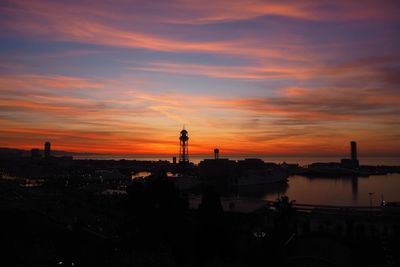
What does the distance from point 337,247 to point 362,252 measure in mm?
4489

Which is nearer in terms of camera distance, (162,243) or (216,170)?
(162,243)

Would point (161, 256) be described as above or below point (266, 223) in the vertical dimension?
above

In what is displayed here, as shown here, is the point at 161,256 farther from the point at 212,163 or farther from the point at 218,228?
the point at 212,163

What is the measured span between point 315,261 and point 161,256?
3.23 m

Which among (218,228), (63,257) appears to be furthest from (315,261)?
(63,257)

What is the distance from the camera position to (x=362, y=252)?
1560cm

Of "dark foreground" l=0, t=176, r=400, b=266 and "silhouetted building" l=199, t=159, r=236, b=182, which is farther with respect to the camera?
"silhouetted building" l=199, t=159, r=236, b=182

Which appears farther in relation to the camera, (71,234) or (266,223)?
(266,223)

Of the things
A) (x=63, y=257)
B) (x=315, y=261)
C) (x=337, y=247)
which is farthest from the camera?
(x=337, y=247)

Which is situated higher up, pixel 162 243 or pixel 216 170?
pixel 216 170

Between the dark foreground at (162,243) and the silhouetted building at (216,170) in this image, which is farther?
the silhouetted building at (216,170)

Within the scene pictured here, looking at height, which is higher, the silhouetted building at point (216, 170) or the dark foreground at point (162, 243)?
the silhouetted building at point (216, 170)

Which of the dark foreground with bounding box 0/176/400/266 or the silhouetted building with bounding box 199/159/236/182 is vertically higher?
the silhouetted building with bounding box 199/159/236/182

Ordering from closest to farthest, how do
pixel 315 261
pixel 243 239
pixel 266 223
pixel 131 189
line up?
pixel 315 261 → pixel 131 189 → pixel 243 239 → pixel 266 223
